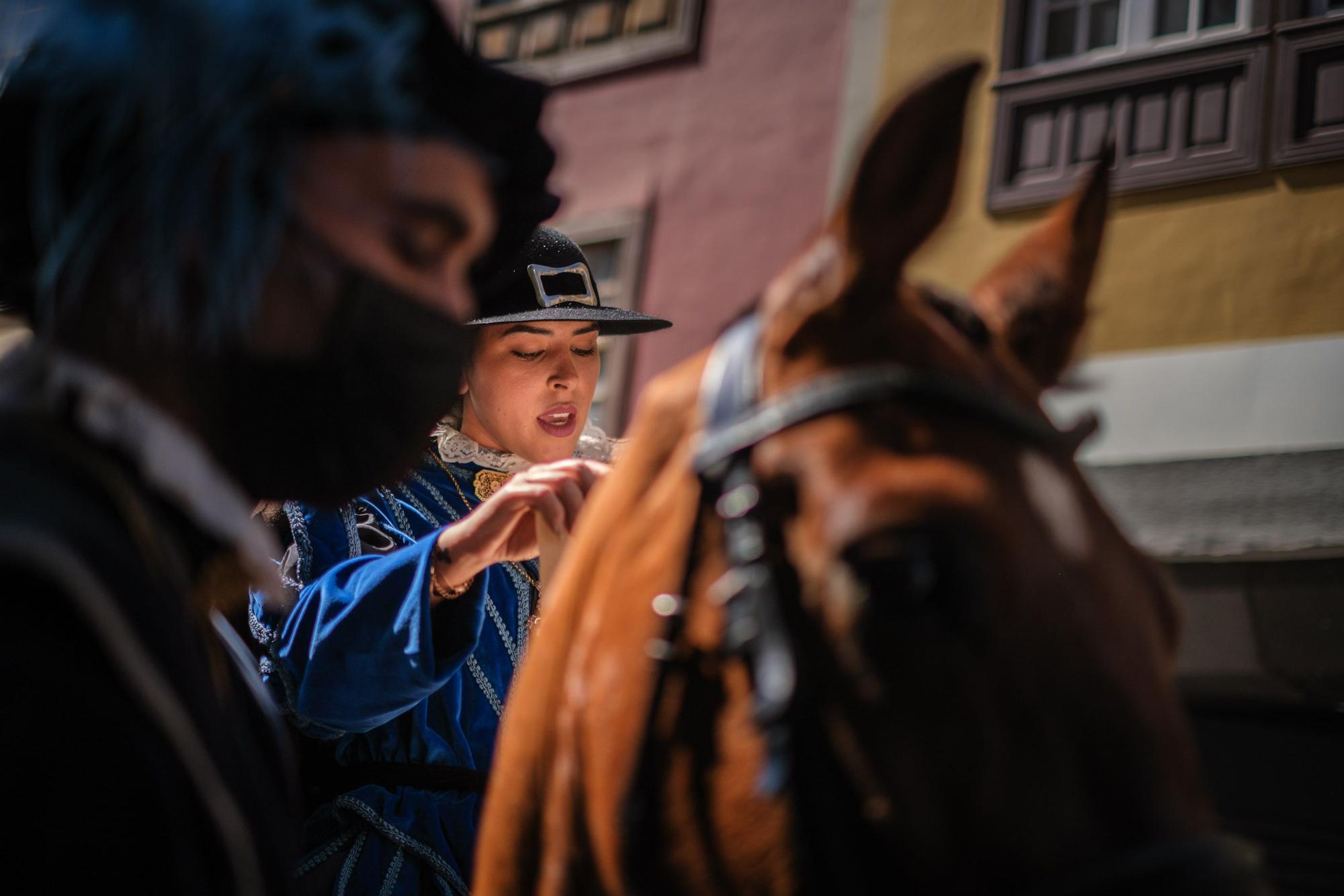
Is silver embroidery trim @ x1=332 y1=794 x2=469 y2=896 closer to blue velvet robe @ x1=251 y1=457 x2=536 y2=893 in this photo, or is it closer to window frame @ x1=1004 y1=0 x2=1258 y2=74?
blue velvet robe @ x1=251 y1=457 x2=536 y2=893

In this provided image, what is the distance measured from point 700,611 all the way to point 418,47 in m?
0.63

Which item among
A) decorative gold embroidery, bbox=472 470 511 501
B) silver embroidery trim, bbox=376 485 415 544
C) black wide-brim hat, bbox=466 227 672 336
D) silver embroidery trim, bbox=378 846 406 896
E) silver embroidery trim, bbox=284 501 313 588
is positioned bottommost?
silver embroidery trim, bbox=378 846 406 896

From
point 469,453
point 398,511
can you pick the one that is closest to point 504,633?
point 398,511

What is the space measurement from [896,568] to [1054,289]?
421 mm

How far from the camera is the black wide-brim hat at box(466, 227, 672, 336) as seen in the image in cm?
248

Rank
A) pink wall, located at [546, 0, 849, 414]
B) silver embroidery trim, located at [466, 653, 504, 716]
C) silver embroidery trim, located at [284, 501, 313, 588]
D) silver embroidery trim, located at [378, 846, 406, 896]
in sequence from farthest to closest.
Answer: pink wall, located at [546, 0, 849, 414] → silver embroidery trim, located at [466, 653, 504, 716] → silver embroidery trim, located at [284, 501, 313, 588] → silver embroidery trim, located at [378, 846, 406, 896]

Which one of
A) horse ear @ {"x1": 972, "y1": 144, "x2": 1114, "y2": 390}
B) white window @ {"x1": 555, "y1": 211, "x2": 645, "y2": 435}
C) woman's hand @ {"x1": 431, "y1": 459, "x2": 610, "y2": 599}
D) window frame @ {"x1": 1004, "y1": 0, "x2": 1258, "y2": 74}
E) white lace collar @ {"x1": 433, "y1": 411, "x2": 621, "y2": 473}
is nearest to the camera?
horse ear @ {"x1": 972, "y1": 144, "x2": 1114, "y2": 390}

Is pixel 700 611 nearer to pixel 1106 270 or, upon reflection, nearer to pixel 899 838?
pixel 899 838

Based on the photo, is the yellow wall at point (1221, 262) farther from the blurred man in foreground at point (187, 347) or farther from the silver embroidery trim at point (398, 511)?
the blurred man in foreground at point (187, 347)

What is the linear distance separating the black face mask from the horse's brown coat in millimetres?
219

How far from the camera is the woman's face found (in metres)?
2.50

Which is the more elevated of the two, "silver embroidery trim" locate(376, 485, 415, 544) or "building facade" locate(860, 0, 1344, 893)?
"building facade" locate(860, 0, 1344, 893)

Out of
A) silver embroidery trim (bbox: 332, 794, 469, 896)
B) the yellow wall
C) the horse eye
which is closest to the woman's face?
silver embroidery trim (bbox: 332, 794, 469, 896)

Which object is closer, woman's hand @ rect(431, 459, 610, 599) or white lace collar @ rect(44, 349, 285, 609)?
white lace collar @ rect(44, 349, 285, 609)
